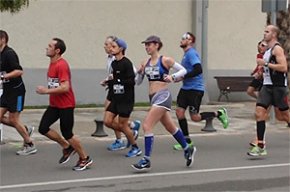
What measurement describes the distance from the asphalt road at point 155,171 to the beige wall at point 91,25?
6.33m

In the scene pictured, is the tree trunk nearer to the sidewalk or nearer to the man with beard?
the sidewalk

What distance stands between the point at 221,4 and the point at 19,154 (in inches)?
451

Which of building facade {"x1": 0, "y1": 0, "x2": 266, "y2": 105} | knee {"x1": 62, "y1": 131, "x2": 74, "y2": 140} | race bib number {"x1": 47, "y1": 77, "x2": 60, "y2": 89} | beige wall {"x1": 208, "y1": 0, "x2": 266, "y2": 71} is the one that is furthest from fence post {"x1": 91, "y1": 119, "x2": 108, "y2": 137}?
beige wall {"x1": 208, "y1": 0, "x2": 266, "y2": 71}

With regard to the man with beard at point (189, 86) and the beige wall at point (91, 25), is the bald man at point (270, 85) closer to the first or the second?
the man with beard at point (189, 86)

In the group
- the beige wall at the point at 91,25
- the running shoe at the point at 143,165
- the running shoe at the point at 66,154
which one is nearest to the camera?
the running shoe at the point at 143,165

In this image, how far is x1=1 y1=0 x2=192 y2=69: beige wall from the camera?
17.0m

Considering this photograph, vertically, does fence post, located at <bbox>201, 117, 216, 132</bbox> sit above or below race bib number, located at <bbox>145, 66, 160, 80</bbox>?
below

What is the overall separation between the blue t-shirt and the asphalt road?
1070 mm

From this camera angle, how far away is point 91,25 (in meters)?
17.8

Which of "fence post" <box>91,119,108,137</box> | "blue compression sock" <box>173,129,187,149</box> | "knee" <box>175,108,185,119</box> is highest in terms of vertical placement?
"knee" <box>175,108,185,119</box>

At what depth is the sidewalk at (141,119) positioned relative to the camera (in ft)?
40.7

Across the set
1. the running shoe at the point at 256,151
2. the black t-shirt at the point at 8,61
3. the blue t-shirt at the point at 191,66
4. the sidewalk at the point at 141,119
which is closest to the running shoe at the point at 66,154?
the black t-shirt at the point at 8,61

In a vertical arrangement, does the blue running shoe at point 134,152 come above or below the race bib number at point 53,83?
below

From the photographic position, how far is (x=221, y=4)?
1983cm
